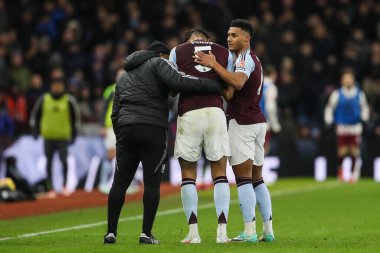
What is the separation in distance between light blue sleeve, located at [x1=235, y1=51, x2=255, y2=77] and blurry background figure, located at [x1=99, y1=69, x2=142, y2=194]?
25.5 feet

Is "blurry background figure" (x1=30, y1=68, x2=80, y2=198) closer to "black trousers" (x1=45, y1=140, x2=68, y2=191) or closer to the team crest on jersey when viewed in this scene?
"black trousers" (x1=45, y1=140, x2=68, y2=191)

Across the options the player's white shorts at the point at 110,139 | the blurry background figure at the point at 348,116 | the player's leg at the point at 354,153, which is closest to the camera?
the player's white shorts at the point at 110,139

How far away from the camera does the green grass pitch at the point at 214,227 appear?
10.4 metres

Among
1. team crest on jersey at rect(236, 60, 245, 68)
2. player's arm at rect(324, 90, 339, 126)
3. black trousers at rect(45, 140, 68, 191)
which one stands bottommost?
black trousers at rect(45, 140, 68, 191)

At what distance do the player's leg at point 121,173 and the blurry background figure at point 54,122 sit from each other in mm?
9374

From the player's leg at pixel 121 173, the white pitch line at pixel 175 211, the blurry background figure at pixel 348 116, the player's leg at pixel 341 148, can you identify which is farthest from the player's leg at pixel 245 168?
the player's leg at pixel 341 148

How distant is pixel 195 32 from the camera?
36.0 ft

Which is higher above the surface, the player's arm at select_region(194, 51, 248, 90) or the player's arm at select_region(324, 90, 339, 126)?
the player's arm at select_region(194, 51, 248, 90)

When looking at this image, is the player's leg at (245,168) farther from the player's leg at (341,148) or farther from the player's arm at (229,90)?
the player's leg at (341,148)

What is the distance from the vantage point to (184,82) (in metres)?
10.5

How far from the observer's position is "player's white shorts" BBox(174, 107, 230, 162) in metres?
10.6

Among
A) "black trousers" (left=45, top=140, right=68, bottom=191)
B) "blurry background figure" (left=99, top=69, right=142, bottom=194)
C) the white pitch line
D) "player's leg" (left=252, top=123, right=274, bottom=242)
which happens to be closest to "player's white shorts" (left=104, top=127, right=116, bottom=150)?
"blurry background figure" (left=99, top=69, right=142, bottom=194)

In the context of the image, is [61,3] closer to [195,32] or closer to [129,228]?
[129,228]

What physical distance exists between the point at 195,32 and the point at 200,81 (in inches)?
26.7
